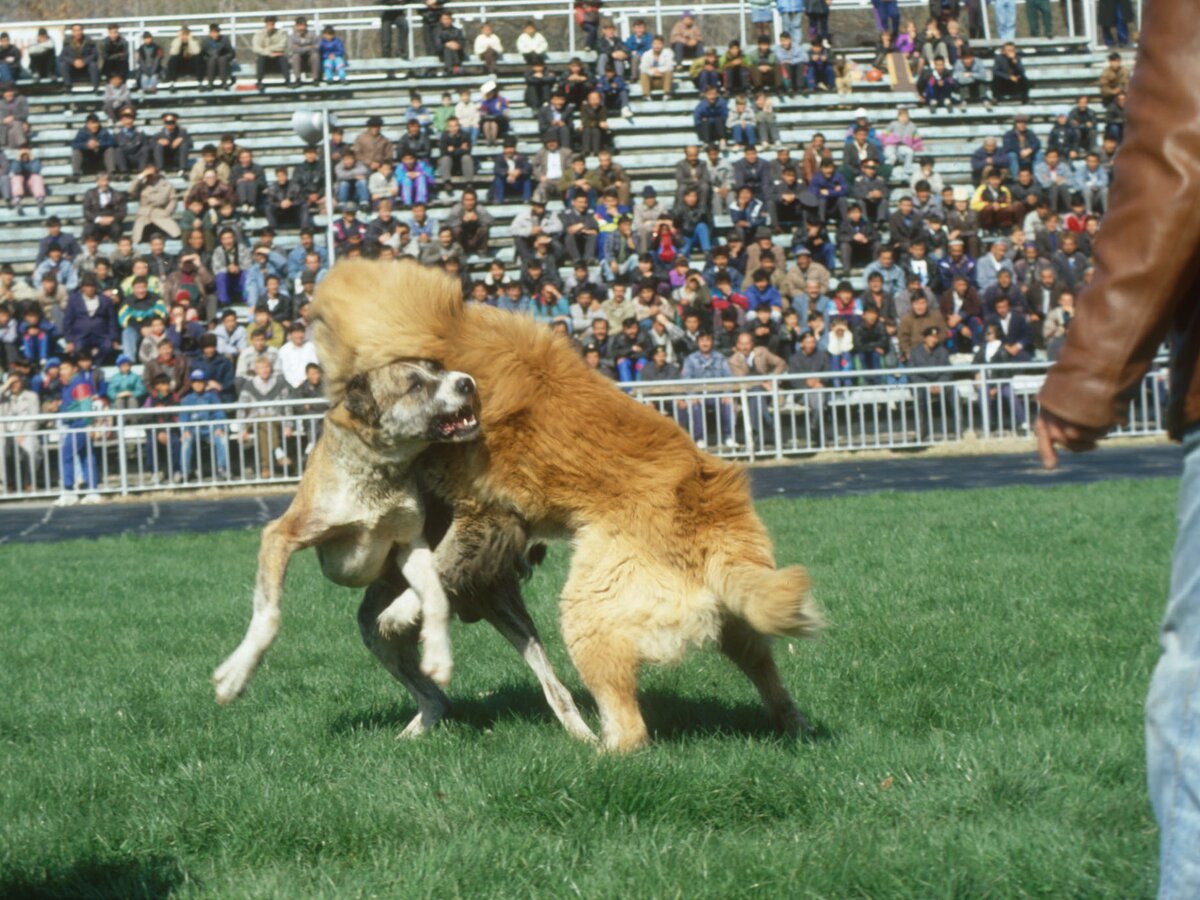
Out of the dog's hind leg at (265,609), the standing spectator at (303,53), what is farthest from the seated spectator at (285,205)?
the dog's hind leg at (265,609)

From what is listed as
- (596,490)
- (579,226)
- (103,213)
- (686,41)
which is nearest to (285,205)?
(103,213)

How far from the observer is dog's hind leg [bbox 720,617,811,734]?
5.61 metres

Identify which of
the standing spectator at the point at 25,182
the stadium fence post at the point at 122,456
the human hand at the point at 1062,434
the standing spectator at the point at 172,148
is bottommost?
the stadium fence post at the point at 122,456

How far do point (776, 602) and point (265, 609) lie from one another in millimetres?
2044

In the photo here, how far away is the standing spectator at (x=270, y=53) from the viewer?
3145 cm

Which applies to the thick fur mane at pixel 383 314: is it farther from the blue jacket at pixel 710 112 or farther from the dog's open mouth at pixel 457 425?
the blue jacket at pixel 710 112

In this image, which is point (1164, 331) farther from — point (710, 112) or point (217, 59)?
point (217, 59)

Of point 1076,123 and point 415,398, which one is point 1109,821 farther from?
point 1076,123

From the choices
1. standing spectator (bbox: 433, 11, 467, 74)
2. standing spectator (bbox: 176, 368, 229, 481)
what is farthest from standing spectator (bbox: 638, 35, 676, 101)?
standing spectator (bbox: 176, 368, 229, 481)

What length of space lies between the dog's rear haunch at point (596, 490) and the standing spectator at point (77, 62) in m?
27.5

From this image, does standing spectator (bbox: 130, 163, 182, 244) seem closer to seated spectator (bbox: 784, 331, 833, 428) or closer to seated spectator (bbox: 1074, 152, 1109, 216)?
seated spectator (bbox: 784, 331, 833, 428)

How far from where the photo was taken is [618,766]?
15.7ft

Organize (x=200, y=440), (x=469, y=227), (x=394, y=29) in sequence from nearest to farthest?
(x=200, y=440) → (x=469, y=227) → (x=394, y=29)

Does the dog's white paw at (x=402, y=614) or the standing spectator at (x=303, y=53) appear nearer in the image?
the dog's white paw at (x=402, y=614)
